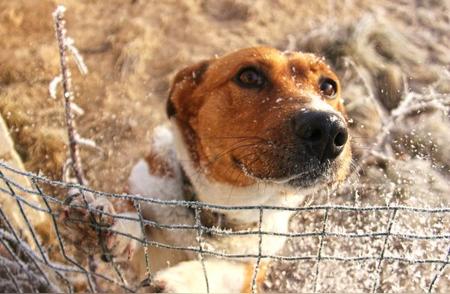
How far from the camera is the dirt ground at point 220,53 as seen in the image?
4152 millimetres

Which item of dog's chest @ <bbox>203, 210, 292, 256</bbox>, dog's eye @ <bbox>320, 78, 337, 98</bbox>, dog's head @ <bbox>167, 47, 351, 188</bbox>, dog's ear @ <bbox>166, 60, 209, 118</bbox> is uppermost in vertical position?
dog's ear @ <bbox>166, 60, 209, 118</bbox>

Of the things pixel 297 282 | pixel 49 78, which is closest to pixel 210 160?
pixel 297 282

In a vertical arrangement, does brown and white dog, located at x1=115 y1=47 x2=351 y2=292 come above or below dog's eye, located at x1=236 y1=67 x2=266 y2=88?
below

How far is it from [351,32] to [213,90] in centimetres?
319

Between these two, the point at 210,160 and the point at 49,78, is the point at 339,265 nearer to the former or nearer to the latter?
the point at 210,160

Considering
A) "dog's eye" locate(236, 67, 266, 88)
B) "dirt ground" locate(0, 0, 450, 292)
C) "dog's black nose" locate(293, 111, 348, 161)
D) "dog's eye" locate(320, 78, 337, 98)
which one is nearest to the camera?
"dog's black nose" locate(293, 111, 348, 161)

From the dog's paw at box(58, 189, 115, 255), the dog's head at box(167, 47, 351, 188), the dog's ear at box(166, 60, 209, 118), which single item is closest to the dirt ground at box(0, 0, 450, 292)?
the dog's head at box(167, 47, 351, 188)

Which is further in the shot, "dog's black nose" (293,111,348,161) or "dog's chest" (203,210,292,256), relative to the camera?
"dog's chest" (203,210,292,256)

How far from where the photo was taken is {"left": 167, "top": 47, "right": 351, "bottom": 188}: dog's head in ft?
7.04

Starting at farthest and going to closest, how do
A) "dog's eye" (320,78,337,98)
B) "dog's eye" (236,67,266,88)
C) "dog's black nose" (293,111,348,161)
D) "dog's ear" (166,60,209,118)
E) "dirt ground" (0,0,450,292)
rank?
"dirt ground" (0,0,450,292) < "dog's ear" (166,60,209,118) < "dog's eye" (320,78,337,98) < "dog's eye" (236,67,266,88) < "dog's black nose" (293,111,348,161)

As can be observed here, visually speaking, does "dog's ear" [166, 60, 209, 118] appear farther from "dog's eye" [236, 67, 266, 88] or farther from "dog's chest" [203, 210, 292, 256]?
"dog's chest" [203, 210, 292, 256]

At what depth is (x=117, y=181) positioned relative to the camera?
432 cm

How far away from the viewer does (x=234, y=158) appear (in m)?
2.51

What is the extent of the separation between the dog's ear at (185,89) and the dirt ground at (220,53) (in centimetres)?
131
